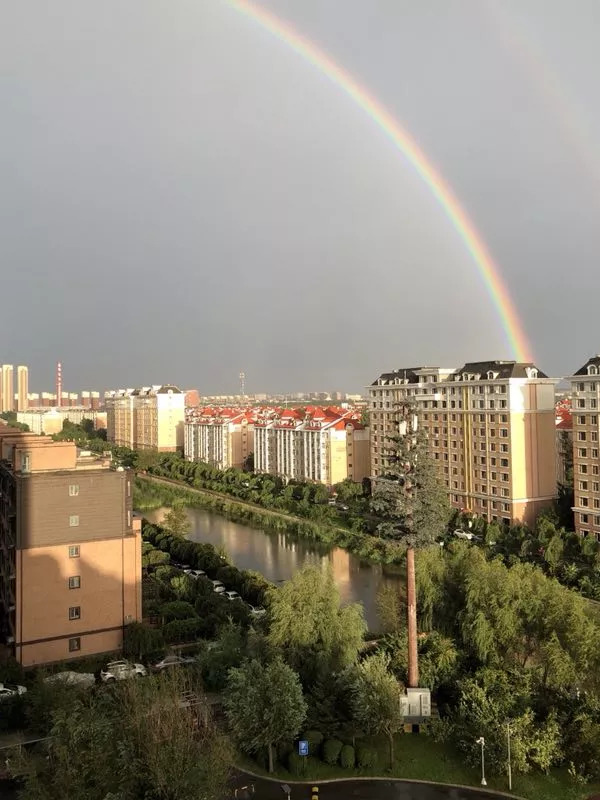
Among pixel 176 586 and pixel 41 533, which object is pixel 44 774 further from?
pixel 176 586

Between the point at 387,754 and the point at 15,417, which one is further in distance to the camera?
the point at 15,417

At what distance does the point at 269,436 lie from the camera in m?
27.4

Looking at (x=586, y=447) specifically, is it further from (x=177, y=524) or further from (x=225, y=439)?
(x=225, y=439)

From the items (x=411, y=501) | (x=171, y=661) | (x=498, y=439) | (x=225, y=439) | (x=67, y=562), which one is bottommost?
(x=171, y=661)

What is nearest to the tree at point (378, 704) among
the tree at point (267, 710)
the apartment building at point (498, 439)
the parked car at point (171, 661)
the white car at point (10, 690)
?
the tree at point (267, 710)

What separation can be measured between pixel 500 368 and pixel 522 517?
387 cm

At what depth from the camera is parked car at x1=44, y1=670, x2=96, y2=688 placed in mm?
6365

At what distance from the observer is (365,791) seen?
5.17m

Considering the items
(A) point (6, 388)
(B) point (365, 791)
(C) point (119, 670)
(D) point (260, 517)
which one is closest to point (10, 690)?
(C) point (119, 670)

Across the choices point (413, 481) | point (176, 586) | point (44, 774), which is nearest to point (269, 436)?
point (176, 586)

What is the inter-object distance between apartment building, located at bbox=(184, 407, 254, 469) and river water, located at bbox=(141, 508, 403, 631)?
928 centimetres

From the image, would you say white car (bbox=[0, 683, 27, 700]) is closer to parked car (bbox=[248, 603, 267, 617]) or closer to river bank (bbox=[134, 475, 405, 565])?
parked car (bbox=[248, 603, 267, 617])

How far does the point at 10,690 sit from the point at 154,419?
3131 cm

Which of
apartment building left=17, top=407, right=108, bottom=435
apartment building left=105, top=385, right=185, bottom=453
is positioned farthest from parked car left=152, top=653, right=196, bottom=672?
apartment building left=17, top=407, right=108, bottom=435
